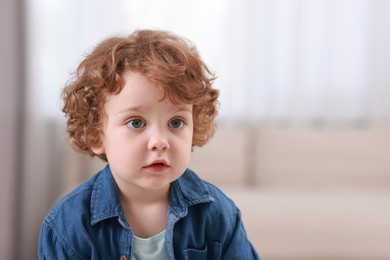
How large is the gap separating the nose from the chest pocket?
232 millimetres

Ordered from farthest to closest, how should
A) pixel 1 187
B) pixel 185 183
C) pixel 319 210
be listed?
1. pixel 319 210
2. pixel 1 187
3. pixel 185 183

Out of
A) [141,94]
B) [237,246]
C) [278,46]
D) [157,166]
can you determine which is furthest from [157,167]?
[278,46]

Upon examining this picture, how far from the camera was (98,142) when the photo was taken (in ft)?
3.59

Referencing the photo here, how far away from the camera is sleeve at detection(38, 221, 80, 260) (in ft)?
3.40

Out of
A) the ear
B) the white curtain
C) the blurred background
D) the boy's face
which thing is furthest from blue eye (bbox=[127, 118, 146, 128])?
the white curtain

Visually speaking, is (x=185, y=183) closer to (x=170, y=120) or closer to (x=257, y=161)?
(x=170, y=120)

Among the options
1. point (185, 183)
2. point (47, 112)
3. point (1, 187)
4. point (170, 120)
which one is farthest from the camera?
point (47, 112)

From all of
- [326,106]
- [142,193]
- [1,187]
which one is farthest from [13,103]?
[326,106]

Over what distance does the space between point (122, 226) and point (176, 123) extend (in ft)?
0.75

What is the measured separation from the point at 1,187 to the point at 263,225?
3.25 feet

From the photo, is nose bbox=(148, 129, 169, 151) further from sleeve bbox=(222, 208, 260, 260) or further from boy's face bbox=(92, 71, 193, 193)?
sleeve bbox=(222, 208, 260, 260)

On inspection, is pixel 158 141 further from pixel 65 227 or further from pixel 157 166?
pixel 65 227

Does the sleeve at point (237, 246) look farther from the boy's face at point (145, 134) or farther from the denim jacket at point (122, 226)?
the boy's face at point (145, 134)

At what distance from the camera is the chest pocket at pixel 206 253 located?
108 centimetres
